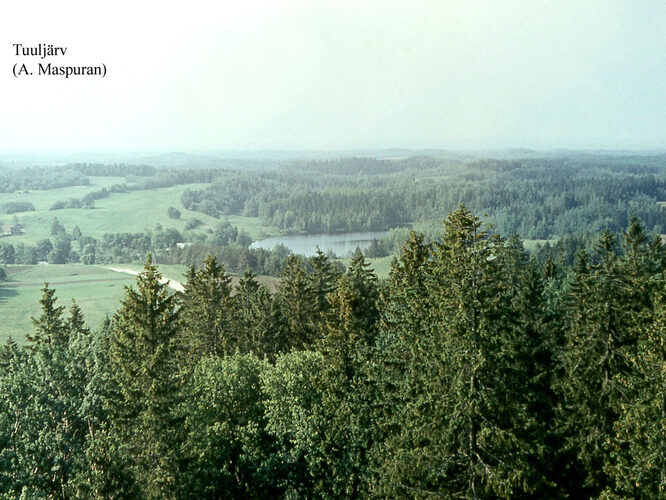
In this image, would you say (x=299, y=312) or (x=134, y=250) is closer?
(x=299, y=312)

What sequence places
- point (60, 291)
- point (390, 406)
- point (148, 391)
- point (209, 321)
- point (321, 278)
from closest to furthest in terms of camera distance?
point (148, 391) → point (390, 406) → point (209, 321) → point (321, 278) → point (60, 291)

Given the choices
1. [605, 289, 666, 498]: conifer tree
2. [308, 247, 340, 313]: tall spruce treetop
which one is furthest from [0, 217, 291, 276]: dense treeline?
[605, 289, 666, 498]: conifer tree

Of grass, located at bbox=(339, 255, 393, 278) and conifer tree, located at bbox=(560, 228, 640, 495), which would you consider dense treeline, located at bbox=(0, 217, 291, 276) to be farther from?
conifer tree, located at bbox=(560, 228, 640, 495)

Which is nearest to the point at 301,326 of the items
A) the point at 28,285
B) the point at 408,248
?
the point at 408,248

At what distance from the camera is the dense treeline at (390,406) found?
60.8 ft

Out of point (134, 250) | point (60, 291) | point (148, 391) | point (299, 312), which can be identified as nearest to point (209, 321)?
point (299, 312)

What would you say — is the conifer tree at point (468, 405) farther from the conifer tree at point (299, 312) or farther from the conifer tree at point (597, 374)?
the conifer tree at point (299, 312)

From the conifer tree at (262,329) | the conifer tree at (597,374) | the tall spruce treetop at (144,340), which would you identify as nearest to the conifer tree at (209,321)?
the conifer tree at (262,329)

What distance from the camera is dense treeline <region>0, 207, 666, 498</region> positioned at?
60.8 ft

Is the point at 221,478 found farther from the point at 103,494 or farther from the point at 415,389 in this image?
the point at 415,389

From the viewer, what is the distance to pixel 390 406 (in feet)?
77.3

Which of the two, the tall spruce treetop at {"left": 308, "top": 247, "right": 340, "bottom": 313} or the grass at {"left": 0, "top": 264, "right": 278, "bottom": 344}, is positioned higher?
the tall spruce treetop at {"left": 308, "top": 247, "right": 340, "bottom": 313}

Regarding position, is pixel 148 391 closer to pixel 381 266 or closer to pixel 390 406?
pixel 390 406

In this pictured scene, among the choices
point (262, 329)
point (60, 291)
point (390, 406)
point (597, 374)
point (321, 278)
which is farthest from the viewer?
point (60, 291)
